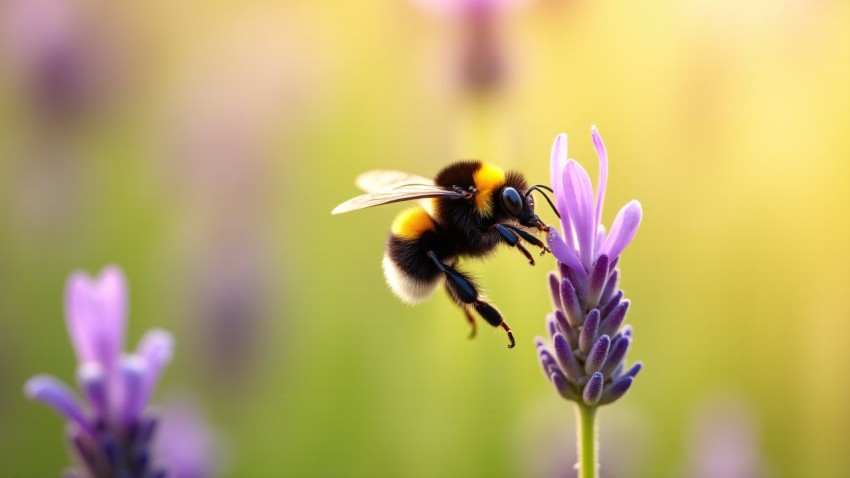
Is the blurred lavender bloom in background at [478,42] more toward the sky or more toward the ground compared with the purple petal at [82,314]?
more toward the sky

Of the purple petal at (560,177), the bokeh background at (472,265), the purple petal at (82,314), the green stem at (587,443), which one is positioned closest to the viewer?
the green stem at (587,443)

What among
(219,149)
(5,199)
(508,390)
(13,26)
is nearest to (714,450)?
(508,390)

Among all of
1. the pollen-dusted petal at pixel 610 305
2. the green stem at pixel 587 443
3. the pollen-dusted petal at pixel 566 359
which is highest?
the pollen-dusted petal at pixel 610 305

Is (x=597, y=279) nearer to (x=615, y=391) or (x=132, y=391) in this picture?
(x=615, y=391)

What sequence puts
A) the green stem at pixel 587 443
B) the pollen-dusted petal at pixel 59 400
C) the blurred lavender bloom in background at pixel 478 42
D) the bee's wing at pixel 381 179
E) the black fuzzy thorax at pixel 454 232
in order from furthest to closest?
the blurred lavender bloom in background at pixel 478 42 → the bee's wing at pixel 381 179 → the black fuzzy thorax at pixel 454 232 → the pollen-dusted petal at pixel 59 400 → the green stem at pixel 587 443

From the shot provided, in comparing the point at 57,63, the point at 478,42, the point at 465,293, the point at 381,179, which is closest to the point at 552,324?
the point at 465,293

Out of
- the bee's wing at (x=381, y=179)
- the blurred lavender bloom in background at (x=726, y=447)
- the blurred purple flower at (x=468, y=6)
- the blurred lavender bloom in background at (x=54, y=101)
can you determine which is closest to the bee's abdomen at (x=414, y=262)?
the bee's wing at (x=381, y=179)

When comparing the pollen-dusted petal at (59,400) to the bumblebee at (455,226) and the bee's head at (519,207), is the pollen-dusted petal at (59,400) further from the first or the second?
the bee's head at (519,207)
